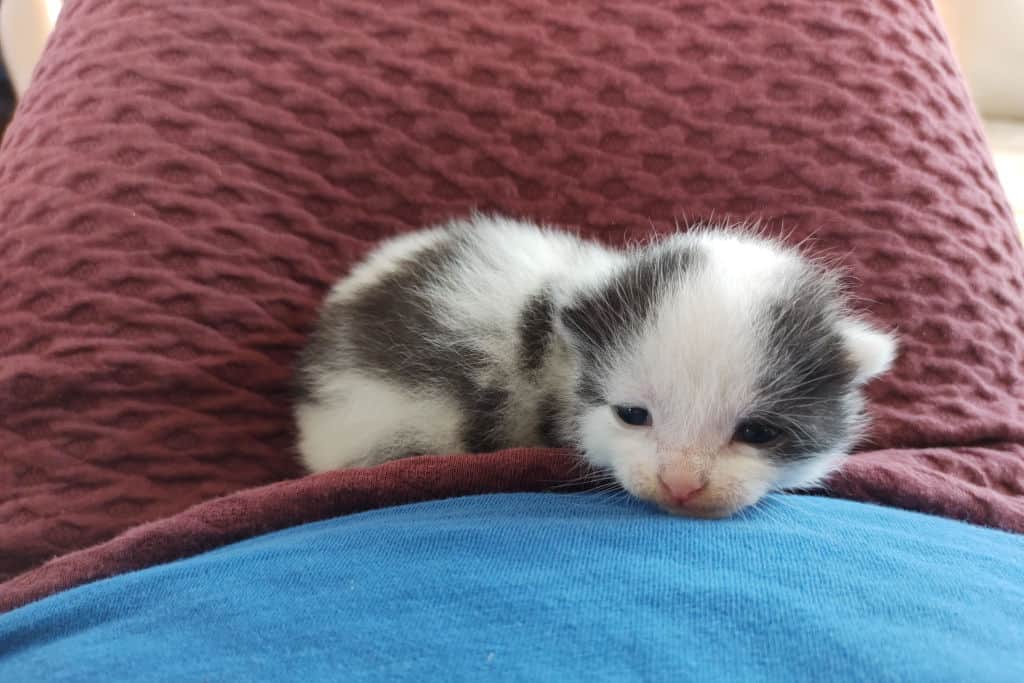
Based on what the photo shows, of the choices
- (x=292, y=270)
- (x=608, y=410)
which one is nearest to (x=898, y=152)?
(x=608, y=410)

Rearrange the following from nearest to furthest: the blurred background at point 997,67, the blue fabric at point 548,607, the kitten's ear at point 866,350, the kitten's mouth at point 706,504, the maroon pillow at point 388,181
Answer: the blue fabric at point 548,607
the kitten's mouth at point 706,504
the kitten's ear at point 866,350
the maroon pillow at point 388,181
the blurred background at point 997,67

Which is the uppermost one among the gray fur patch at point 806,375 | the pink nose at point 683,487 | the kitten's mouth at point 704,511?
the gray fur patch at point 806,375

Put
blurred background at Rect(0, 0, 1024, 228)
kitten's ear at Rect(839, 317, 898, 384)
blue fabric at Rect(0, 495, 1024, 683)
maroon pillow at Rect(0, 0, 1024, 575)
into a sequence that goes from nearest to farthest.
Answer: blue fabric at Rect(0, 495, 1024, 683), kitten's ear at Rect(839, 317, 898, 384), maroon pillow at Rect(0, 0, 1024, 575), blurred background at Rect(0, 0, 1024, 228)

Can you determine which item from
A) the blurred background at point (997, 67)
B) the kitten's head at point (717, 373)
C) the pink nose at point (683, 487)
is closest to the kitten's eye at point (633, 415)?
the kitten's head at point (717, 373)

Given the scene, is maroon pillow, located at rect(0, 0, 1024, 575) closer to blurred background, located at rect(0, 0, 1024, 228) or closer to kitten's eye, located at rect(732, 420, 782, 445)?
kitten's eye, located at rect(732, 420, 782, 445)

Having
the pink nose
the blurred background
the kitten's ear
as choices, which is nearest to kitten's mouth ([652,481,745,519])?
the pink nose

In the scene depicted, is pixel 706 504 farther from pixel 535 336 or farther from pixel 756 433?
pixel 535 336

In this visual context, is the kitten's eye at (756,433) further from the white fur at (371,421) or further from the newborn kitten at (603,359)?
the white fur at (371,421)
